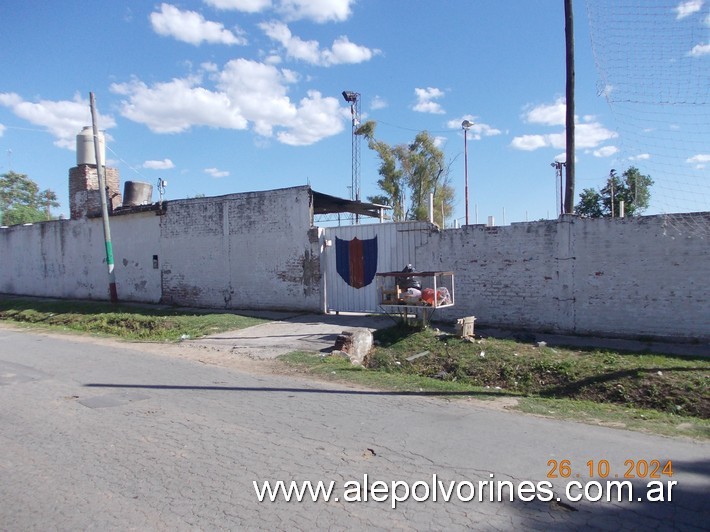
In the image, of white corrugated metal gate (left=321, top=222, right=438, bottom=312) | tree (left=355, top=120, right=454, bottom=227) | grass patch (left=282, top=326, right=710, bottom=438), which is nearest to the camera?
grass patch (left=282, top=326, right=710, bottom=438)

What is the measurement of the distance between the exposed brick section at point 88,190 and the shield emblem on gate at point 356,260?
1158 cm

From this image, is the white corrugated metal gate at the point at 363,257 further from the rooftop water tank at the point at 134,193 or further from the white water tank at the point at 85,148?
the white water tank at the point at 85,148

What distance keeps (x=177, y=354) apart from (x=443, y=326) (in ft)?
19.1

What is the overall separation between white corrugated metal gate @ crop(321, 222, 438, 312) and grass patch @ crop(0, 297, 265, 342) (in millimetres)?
2312

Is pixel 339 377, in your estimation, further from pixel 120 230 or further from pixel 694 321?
pixel 120 230

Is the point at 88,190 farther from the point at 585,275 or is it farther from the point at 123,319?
the point at 585,275

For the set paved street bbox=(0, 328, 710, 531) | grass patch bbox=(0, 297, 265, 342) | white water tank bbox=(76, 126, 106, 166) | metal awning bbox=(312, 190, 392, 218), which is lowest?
paved street bbox=(0, 328, 710, 531)

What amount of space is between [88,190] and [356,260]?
13.7 meters

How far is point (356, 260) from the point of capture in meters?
14.2

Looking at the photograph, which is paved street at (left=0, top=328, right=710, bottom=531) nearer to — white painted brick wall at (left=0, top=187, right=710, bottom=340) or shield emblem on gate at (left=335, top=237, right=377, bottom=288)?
white painted brick wall at (left=0, top=187, right=710, bottom=340)

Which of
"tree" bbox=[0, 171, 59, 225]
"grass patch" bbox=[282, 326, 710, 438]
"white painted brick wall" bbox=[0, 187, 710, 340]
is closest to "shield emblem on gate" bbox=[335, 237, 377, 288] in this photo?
"white painted brick wall" bbox=[0, 187, 710, 340]

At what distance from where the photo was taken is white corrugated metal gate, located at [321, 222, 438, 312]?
1321cm

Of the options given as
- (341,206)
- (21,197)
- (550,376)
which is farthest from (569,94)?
(21,197)

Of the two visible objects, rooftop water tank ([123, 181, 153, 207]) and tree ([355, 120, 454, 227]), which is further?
tree ([355, 120, 454, 227])
